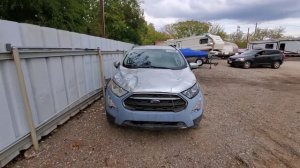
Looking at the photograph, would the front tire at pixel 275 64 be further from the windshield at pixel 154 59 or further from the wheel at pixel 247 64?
the windshield at pixel 154 59

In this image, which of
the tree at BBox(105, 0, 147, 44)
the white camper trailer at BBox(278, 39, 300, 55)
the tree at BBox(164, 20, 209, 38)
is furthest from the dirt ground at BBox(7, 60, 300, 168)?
the tree at BBox(164, 20, 209, 38)

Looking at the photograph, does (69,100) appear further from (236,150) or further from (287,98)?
(287,98)

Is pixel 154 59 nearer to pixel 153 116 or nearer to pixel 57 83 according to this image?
pixel 153 116

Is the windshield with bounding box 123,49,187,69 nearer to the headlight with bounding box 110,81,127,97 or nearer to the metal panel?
the headlight with bounding box 110,81,127,97

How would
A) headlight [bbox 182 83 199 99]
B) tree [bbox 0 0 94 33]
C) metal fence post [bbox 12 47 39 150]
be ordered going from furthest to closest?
tree [bbox 0 0 94 33], headlight [bbox 182 83 199 99], metal fence post [bbox 12 47 39 150]

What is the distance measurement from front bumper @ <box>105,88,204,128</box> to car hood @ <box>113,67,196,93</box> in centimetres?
24

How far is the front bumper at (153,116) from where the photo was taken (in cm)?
325

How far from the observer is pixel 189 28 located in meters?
58.5

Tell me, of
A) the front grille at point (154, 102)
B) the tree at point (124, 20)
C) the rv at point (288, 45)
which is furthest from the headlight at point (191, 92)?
the rv at point (288, 45)

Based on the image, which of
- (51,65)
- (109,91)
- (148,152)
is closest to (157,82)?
(109,91)

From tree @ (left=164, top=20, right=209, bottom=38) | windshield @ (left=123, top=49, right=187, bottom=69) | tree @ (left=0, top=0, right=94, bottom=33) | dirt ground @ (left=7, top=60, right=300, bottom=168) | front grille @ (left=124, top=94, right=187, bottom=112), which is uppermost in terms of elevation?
tree @ (left=164, top=20, right=209, bottom=38)

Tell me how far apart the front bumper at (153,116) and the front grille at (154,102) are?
0.07 metres

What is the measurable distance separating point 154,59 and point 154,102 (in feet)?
5.69

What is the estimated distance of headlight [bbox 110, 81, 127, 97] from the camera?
3406 mm
